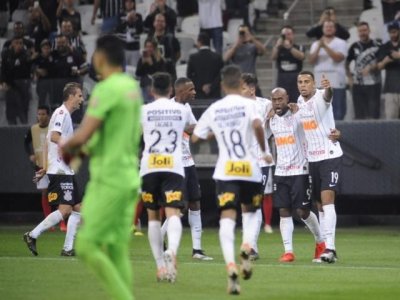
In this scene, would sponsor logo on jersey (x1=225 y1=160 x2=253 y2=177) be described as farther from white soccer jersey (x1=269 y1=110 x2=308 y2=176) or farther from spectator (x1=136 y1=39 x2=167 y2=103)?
spectator (x1=136 y1=39 x2=167 y2=103)

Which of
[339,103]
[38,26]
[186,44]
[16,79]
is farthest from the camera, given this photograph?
[38,26]

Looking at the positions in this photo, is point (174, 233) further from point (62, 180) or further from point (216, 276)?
point (62, 180)

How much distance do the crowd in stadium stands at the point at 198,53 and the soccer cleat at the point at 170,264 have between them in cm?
920

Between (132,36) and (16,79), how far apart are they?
2746 mm

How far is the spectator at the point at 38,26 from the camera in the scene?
27562 mm

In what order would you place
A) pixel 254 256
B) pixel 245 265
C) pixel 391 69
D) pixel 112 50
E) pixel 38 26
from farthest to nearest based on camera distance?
1. pixel 38 26
2. pixel 391 69
3. pixel 254 256
4. pixel 245 265
5. pixel 112 50

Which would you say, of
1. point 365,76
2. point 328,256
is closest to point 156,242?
point 328,256

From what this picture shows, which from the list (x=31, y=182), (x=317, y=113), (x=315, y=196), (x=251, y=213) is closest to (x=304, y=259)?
(x=315, y=196)

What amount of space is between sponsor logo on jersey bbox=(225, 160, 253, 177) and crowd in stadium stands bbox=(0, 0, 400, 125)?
926cm

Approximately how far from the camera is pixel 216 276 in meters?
14.5

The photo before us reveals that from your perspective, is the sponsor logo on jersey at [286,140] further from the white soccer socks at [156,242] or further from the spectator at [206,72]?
the spectator at [206,72]

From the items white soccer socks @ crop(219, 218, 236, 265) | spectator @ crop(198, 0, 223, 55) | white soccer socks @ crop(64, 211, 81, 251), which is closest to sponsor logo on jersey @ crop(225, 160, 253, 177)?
white soccer socks @ crop(219, 218, 236, 265)

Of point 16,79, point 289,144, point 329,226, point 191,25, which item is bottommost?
point 329,226

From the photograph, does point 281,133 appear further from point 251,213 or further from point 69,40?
point 69,40
